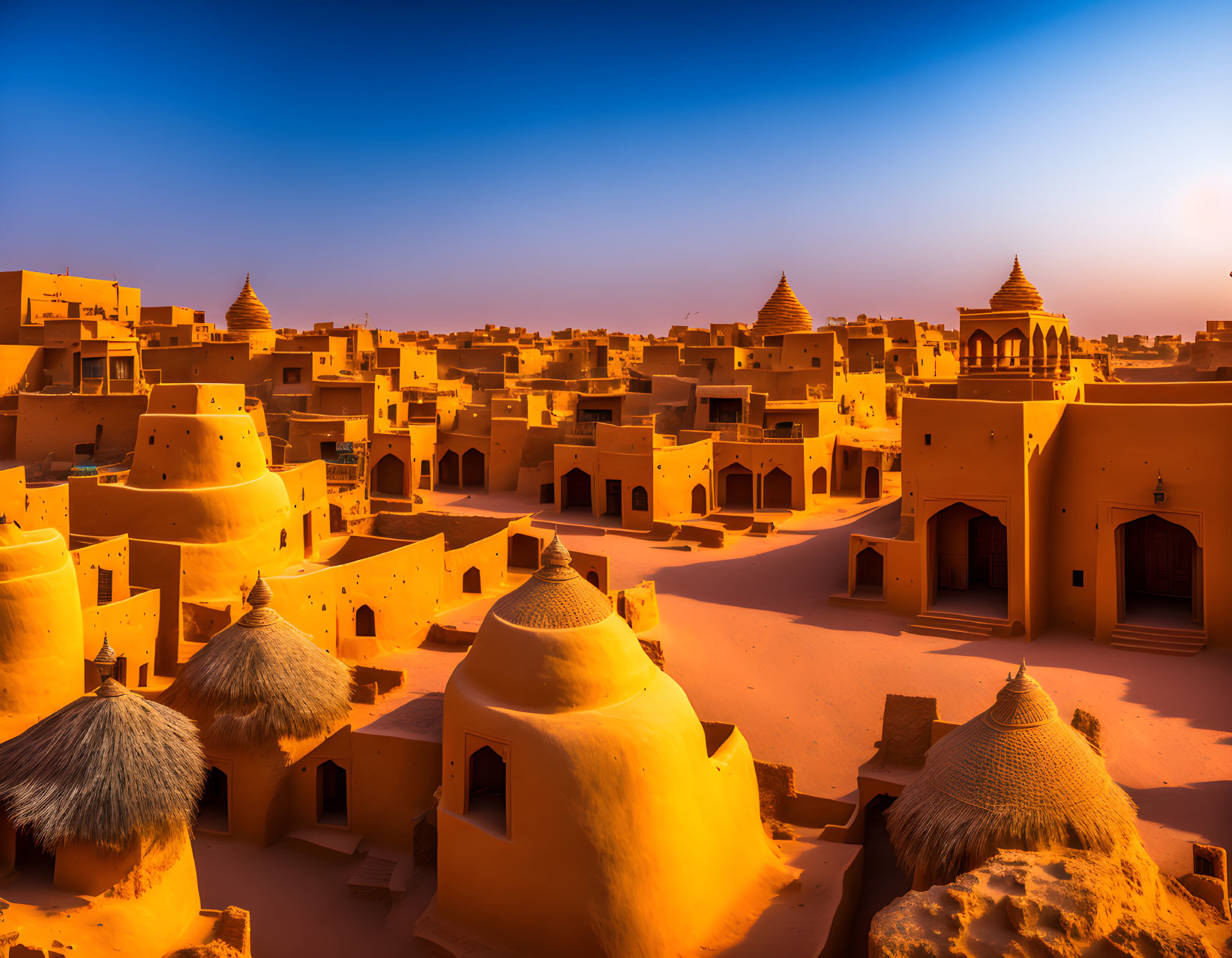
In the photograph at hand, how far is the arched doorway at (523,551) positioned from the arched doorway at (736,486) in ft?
31.7

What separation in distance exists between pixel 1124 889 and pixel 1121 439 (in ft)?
39.6

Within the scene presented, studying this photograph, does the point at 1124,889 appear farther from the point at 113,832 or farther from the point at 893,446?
the point at 893,446

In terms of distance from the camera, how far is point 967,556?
68.1ft

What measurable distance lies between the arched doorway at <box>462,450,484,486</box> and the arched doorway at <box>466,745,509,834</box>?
2455 cm

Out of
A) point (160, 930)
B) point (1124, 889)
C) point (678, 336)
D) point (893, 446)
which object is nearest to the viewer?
point (1124, 889)

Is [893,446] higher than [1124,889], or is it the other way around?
[893,446]

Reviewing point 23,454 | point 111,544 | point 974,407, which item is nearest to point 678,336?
point 23,454

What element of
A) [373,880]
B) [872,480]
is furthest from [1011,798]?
[872,480]

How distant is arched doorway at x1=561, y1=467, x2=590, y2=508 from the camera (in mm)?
32344

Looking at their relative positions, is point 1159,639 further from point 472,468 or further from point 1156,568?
point 472,468

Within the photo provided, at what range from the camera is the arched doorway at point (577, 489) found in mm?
32344

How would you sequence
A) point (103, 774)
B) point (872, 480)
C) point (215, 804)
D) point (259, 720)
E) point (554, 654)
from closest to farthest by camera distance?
point (554, 654) → point (103, 774) → point (259, 720) → point (215, 804) → point (872, 480)

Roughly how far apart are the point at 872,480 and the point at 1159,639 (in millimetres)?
15543

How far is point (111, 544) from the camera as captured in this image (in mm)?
17469
